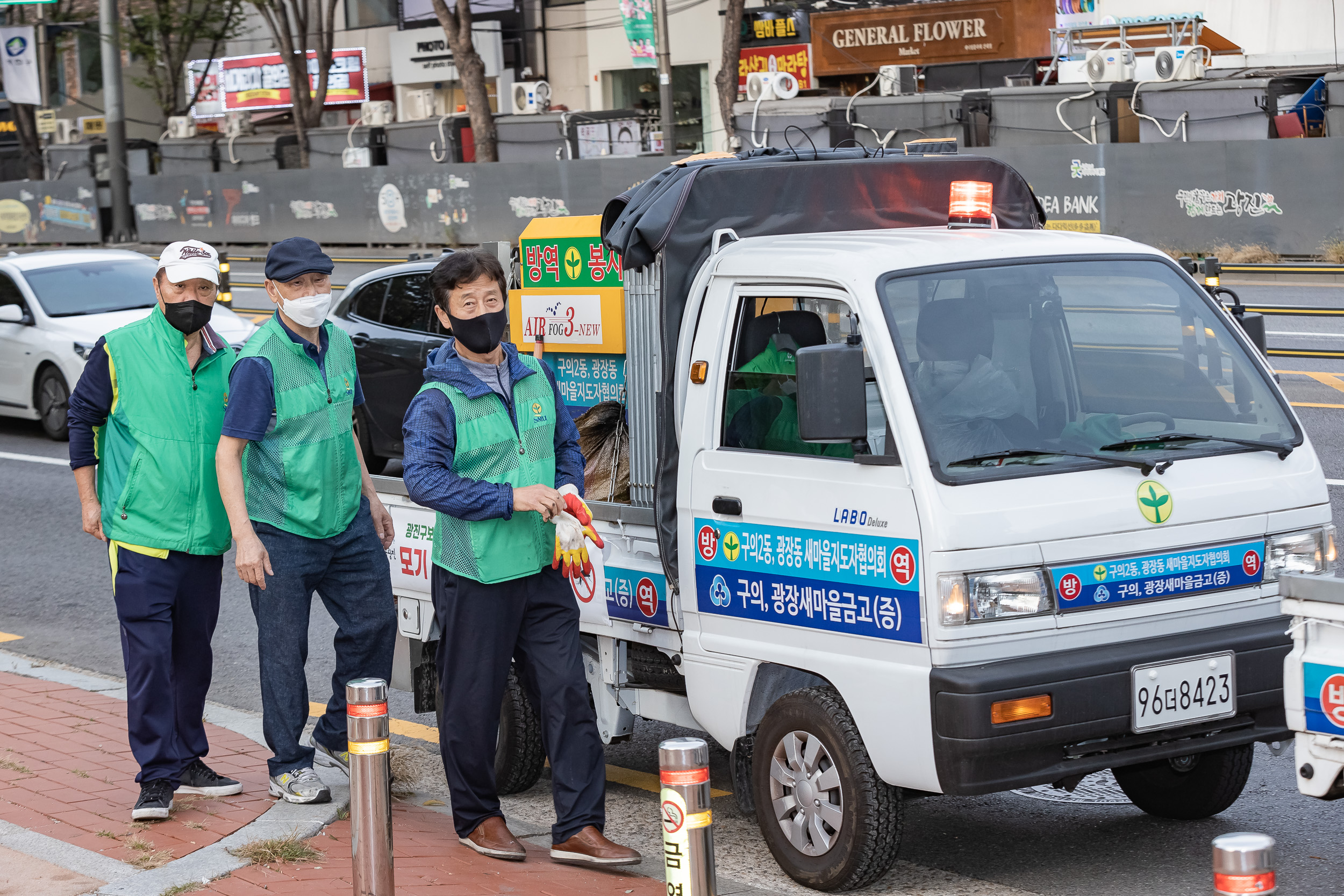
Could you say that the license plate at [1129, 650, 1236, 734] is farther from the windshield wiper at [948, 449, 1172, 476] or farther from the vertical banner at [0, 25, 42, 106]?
the vertical banner at [0, 25, 42, 106]

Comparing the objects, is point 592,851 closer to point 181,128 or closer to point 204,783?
point 204,783

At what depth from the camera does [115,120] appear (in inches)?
1394

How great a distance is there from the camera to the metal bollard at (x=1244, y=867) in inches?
113

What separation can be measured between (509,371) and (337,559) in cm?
105

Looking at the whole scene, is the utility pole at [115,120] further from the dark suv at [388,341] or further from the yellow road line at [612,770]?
the yellow road line at [612,770]

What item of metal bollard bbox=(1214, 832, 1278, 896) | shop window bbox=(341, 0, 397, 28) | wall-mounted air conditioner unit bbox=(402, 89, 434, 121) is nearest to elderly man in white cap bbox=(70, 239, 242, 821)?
metal bollard bbox=(1214, 832, 1278, 896)

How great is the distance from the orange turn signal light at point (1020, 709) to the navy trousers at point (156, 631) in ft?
9.23

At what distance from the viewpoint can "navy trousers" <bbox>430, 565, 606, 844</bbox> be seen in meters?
5.35

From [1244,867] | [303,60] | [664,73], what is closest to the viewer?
[1244,867]

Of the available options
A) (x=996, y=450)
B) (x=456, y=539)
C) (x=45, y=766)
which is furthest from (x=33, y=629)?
(x=996, y=450)

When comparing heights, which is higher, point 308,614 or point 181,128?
point 181,128

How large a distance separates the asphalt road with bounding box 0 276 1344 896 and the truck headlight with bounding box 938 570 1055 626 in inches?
39.0

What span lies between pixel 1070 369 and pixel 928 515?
1.04 m

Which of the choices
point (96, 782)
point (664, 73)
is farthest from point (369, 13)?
point (96, 782)
